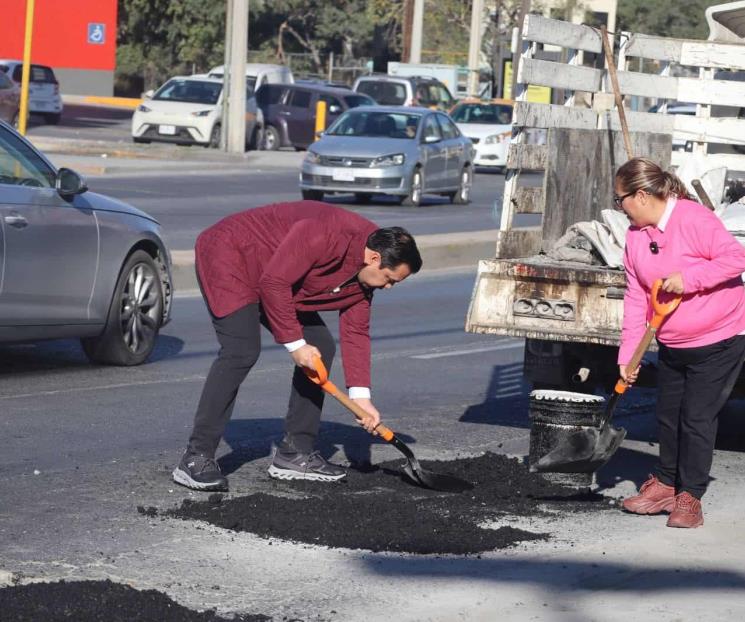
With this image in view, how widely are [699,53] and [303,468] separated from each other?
3747 millimetres

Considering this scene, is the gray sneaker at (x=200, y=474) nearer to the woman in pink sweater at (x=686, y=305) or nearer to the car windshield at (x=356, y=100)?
the woman in pink sweater at (x=686, y=305)

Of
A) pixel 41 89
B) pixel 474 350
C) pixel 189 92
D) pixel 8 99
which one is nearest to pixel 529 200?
Result: pixel 474 350

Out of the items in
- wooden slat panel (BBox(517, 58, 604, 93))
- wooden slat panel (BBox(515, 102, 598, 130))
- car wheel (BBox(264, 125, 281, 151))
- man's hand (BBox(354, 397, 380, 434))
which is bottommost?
car wheel (BBox(264, 125, 281, 151))

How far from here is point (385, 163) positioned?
25.2 meters

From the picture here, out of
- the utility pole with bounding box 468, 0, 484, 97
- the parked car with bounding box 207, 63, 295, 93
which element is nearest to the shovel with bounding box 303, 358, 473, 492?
the parked car with bounding box 207, 63, 295, 93

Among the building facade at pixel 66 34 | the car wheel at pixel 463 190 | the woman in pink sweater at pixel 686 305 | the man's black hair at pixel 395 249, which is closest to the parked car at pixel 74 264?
the man's black hair at pixel 395 249

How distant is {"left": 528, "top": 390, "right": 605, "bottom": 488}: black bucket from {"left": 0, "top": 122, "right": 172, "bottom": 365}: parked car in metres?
3.65

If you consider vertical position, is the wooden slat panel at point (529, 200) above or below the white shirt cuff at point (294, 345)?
above

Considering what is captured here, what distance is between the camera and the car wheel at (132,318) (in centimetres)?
1026

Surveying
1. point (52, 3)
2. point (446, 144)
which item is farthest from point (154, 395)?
point (52, 3)

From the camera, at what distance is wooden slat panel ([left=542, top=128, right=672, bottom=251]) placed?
8312 millimetres

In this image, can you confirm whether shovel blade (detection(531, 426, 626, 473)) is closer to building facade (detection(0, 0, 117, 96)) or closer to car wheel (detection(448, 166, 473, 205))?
car wheel (detection(448, 166, 473, 205))

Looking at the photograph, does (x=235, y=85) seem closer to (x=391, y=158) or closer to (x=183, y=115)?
(x=183, y=115)

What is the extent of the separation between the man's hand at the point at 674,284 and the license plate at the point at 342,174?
61.9 feet
